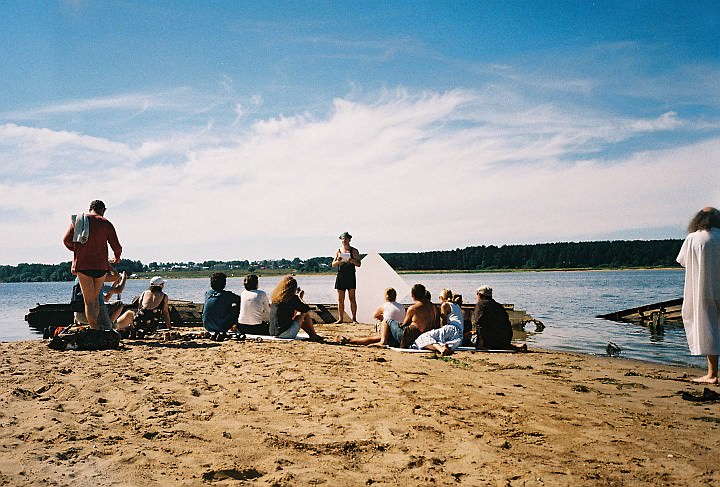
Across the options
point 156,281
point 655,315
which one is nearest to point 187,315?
point 156,281

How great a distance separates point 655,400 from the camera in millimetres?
5684

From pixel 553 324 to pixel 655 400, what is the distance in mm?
13445

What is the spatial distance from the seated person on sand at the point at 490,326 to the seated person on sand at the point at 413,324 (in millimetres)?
800

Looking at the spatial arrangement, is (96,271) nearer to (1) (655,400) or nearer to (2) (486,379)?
(2) (486,379)

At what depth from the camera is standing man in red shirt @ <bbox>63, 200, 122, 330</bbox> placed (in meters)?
8.20

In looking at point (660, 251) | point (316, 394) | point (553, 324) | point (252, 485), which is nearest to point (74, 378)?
point (316, 394)

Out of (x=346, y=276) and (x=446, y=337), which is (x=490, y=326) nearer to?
(x=446, y=337)

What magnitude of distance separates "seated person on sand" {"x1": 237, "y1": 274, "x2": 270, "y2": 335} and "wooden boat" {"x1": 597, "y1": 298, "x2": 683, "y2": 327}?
12916mm

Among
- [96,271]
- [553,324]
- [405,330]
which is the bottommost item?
[553,324]

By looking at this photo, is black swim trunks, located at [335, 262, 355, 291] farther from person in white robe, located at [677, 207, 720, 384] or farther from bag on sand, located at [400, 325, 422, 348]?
person in white robe, located at [677, 207, 720, 384]

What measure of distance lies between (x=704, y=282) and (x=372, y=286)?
792cm

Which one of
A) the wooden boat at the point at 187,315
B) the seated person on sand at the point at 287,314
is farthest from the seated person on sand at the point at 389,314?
the wooden boat at the point at 187,315

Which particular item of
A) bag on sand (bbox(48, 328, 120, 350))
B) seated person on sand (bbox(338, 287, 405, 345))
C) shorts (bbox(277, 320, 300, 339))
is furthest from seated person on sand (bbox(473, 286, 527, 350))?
bag on sand (bbox(48, 328, 120, 350))

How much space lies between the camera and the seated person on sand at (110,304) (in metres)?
8.67
